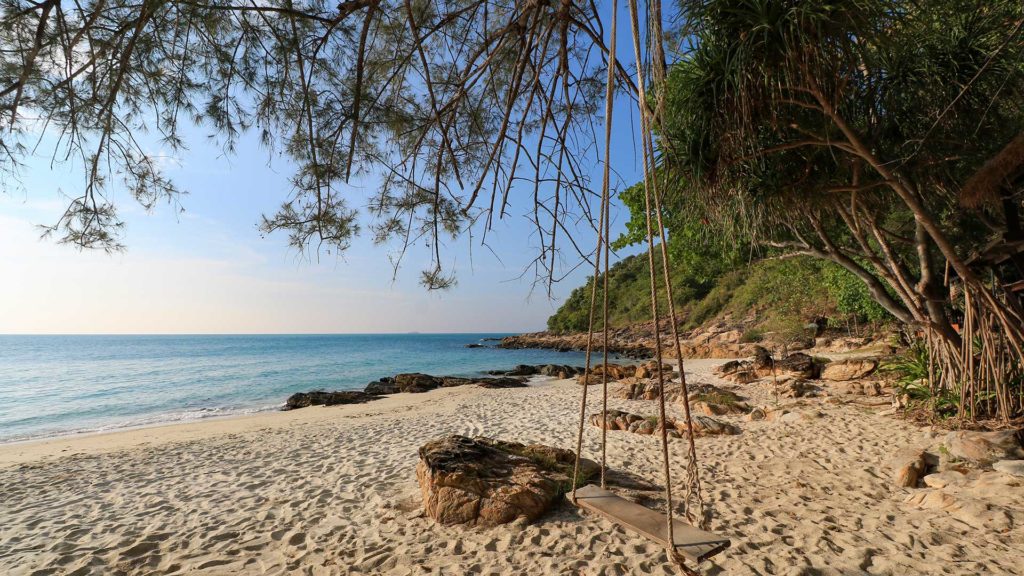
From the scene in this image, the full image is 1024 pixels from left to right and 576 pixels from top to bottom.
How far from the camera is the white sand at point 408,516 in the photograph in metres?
3.12

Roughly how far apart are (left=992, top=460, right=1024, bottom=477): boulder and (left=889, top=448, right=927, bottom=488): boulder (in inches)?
21.0

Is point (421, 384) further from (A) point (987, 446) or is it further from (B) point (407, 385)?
(A) point (987, 446)

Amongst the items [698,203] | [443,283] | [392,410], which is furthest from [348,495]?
[392,410]

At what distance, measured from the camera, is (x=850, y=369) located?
10398 mm

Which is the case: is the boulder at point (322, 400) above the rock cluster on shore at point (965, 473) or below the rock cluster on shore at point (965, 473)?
below

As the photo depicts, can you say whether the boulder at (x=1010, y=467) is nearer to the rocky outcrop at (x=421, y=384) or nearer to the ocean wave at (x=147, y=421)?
the rocky outcrop at (x=421, y=384)

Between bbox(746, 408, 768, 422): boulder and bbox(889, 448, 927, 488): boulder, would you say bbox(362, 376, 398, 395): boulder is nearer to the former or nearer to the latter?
bbox(746, 408, 768, 422): boulder

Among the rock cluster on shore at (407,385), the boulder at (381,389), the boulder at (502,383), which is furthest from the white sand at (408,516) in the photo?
the boulder at (502,383)

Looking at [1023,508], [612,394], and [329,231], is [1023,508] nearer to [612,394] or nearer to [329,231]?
[329,231]

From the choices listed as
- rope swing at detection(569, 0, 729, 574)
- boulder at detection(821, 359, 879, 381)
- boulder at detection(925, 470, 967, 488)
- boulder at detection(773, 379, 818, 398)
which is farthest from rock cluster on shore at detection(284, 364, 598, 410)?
boulder at detection(925, 470, 967, 488)

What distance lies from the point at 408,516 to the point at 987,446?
19.0 feet

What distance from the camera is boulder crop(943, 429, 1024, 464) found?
4441 millimetres

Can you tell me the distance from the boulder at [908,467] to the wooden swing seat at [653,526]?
326cm

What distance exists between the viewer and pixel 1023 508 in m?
3.43
